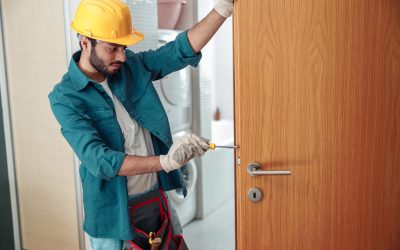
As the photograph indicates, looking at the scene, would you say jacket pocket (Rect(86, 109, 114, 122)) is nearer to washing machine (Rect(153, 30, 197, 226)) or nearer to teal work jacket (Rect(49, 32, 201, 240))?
teal work jacket (Rect(49, 32, 201, 240))

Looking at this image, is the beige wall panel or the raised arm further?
the beige wall panel

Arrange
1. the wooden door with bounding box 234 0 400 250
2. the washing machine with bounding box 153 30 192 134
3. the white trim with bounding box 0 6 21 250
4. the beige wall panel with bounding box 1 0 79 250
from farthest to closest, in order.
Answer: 1. the washing machine with bounding box 153 30 192 134
2. the white trim with bounding box 0 6 21 250
3. the beige wall panel with bounding box 1 0 79 250
4. the wooden door with bounding box 234 0 400 250

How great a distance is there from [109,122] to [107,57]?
252 millimetres

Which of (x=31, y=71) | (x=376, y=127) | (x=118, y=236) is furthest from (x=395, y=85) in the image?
(x=31, y=71)

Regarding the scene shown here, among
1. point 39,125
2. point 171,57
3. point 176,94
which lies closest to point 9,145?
point 39,125

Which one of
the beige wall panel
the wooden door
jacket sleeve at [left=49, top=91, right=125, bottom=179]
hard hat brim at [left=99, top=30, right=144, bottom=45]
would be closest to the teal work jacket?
jacket sleeve at [left=49, top=91, right=125, bottom=179]

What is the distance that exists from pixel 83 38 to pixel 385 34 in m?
1.14

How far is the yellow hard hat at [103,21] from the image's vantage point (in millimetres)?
1640

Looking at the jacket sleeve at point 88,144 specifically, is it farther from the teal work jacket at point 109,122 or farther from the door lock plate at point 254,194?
the door lock plate at point 254,194

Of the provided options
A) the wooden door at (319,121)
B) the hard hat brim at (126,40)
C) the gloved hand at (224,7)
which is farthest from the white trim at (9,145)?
the wooden door at (319,121)

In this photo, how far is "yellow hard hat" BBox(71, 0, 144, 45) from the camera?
5.38 ft

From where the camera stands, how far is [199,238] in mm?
3182

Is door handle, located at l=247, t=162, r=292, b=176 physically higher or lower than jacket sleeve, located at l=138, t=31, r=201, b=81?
lower

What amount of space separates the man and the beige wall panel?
63cm
